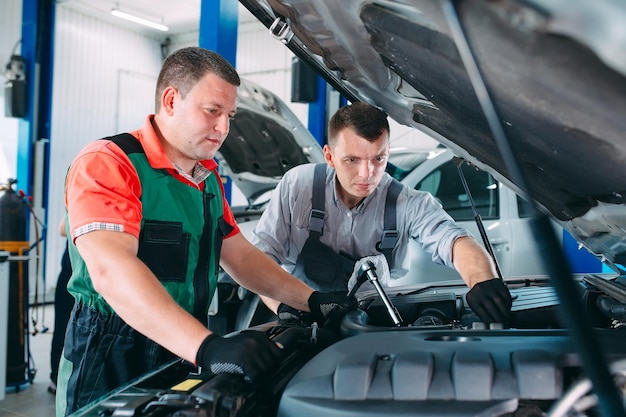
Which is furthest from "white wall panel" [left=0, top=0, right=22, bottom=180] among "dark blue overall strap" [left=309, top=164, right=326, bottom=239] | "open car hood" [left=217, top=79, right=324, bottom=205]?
"dark blue overall strap" [left=309, top=164, right=326, bottom=239]

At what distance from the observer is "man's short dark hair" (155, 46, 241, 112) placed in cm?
139

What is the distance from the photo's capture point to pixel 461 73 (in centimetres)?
88

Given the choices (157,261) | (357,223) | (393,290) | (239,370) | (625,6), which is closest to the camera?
(625,6)

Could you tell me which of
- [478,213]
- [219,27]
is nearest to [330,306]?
[478,213]

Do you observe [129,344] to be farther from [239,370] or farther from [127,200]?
[239,370]

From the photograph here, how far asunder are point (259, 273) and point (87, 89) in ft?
24.3

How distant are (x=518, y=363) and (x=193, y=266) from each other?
0.84 metres

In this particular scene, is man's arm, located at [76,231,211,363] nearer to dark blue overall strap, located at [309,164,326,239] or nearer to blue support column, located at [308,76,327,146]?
dark blue overall strap, located at [309,164,326,239]

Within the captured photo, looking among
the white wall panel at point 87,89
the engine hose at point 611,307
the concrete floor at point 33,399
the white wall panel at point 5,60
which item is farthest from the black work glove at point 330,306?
the white wall panel at point 5,60

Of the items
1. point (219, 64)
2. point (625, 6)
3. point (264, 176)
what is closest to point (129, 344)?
point (219, 64)

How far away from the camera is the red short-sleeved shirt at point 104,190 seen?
1.20 meters

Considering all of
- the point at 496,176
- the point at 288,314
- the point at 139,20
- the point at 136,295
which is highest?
the point at 139,20

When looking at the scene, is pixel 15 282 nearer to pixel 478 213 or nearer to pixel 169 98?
pixel 169 98

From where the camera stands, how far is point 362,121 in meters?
1.93
